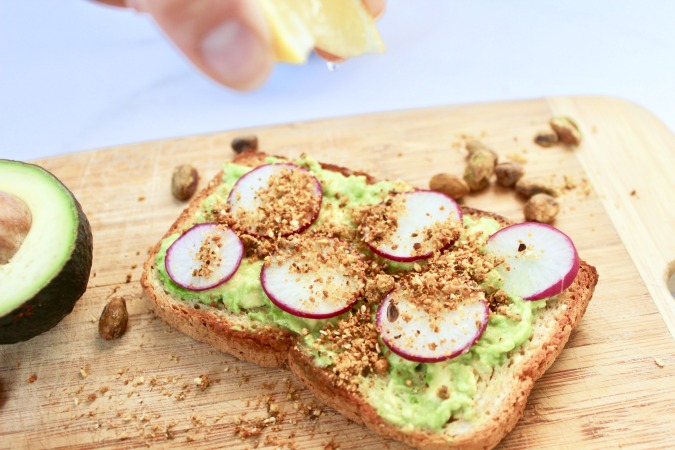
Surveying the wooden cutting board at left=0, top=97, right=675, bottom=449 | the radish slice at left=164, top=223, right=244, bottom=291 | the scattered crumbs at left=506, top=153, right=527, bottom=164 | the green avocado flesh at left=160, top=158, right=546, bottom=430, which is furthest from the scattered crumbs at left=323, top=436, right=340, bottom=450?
the scattered crumbs at left=506, top=153, right=527, bottom=164

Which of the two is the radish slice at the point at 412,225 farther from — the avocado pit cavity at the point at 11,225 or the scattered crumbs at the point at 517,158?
the avocado pit cavity at the point at 11,225

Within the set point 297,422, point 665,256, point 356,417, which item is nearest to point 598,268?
point 665,256

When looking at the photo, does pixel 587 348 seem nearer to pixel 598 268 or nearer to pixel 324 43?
pixel 598 268

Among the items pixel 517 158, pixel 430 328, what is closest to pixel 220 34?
pixel 430 328

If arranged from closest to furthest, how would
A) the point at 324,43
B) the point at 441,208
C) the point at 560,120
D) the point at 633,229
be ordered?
1. the point at 324,43
2. the point at 441,208
3. the point at 633,229
4. the point at 560,120

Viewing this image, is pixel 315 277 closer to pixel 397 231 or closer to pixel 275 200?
pixel 397 231
